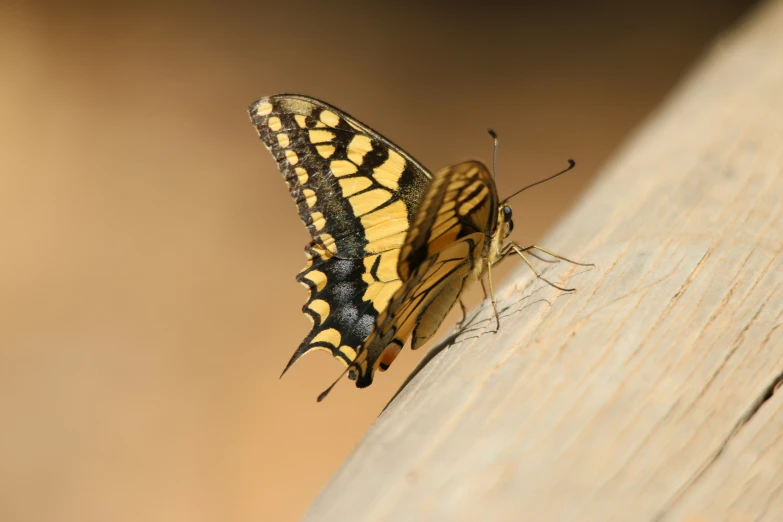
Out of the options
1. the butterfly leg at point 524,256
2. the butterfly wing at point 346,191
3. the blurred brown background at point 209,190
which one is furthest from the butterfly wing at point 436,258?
the blurred brown background at point 209,190

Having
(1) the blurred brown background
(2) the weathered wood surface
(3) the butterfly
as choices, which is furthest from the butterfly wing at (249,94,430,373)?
(1) the blurred brown background

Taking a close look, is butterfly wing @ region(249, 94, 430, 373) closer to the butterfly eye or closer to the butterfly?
the butterfly

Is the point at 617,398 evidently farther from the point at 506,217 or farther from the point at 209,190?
the point at 209,190

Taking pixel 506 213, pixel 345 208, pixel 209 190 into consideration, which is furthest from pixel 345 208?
pixel 209 190

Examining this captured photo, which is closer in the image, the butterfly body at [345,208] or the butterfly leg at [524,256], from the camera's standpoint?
→ the butterfly leg at [524,256]

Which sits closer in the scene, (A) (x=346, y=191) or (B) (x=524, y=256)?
(B) (x=524, y=256)

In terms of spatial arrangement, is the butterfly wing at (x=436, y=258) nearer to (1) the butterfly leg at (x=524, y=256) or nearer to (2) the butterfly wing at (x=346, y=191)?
(1) the butterfly leg at (x=524, y=256)

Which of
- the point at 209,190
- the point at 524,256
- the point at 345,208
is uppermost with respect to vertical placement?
the point at 524,256
